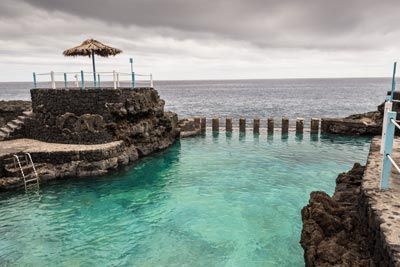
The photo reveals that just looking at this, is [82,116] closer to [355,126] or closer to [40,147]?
[40,147]

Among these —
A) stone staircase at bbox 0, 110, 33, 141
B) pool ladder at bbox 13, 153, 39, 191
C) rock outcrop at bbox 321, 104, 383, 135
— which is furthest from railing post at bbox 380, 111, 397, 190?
rock outcrop at bbox 321, 104, 383, 135

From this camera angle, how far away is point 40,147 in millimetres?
19703

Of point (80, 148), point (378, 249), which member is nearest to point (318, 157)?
point (80, 148)

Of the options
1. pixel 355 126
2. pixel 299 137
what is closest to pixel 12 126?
pixel 299 137

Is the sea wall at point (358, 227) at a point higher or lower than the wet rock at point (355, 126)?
higher

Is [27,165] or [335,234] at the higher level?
[335,234]

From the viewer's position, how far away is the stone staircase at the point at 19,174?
16798mm

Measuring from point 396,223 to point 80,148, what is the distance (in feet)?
59.5

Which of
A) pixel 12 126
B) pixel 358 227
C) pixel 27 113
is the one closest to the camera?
pixel 358 227

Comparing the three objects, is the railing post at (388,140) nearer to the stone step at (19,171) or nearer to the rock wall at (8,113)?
the stone step at (19,171)

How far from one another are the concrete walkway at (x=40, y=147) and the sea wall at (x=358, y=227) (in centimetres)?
1490

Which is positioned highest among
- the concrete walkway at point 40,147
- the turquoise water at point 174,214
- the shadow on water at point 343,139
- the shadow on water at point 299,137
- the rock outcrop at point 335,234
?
the rock outcrop at point 335,234

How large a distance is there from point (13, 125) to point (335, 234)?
75.8 ft

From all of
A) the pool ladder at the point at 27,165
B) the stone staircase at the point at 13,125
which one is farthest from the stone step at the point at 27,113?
the pool ladder at the point at 27,165
